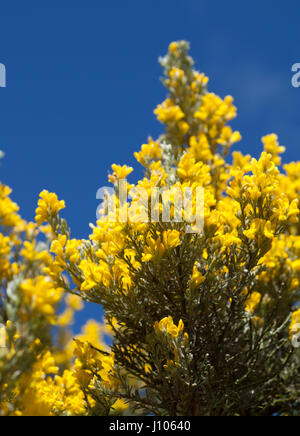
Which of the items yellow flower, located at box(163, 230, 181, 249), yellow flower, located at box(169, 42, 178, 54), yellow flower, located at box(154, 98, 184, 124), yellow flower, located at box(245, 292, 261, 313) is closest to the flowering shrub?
yellow flower, located at box(163, 230, 181, 249)

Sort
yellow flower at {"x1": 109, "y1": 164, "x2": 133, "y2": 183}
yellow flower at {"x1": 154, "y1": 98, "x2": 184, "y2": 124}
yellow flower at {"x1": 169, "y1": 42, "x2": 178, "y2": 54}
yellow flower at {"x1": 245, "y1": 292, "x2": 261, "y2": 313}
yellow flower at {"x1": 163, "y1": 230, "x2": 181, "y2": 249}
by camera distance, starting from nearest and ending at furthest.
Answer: yellow flower at {"x1": 163, "y1": 230, "x2": 181, "y2": 249}, yellow flower at {"x1": 109, "y1": 164, "x2": 133, "y2": 183}, yellow flower at {"x1": 245, "y1": 292, "x2": 261, "y2": 313}, yellow flower at {"x1": 154, "y1": 98, "x2": 184, "y2": 124}, yellow flower at {"x1": 169, "y1": 42, "x2": 178, "y2": 54}

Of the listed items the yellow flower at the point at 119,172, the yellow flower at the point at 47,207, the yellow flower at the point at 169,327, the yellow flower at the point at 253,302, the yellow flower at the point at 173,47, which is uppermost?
the yellow flower at the point at 173,47

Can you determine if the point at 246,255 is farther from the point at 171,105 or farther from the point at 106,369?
the point at 171,105

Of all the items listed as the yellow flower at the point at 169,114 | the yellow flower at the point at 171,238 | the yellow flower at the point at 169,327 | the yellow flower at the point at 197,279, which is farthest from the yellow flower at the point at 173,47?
the yellow flower at the point at 169,327

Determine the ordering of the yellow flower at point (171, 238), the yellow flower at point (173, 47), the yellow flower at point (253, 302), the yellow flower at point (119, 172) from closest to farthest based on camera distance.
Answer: the yellow flower at point (171, 238), the yellow flower at point (119, 172), the yellow flower at point (253, 302), the yellow flower at point (173, 47)

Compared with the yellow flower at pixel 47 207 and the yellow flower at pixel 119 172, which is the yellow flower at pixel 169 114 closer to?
the yellow flower at pixel 119 172

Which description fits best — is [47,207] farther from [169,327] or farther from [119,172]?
[169,327]

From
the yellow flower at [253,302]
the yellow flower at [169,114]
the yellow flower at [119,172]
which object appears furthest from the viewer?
the yellow flower at [169,114]

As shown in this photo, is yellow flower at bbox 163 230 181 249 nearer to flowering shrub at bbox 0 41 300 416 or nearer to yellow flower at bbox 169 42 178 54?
flowering shrub at bbox 0 41 300 416

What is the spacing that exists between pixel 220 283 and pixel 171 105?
392cm

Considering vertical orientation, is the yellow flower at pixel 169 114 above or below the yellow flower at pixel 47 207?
above

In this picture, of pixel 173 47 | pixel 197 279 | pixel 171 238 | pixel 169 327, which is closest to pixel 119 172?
pixel 171 238

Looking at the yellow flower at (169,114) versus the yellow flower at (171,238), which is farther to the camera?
the yellow flower at (169,114)

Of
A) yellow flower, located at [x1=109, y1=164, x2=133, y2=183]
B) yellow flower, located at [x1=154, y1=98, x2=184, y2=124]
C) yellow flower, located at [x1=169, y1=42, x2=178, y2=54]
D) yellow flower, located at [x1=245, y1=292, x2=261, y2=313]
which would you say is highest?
yellow flower, located at [x1=169, y1=42, x2=178, y2=54]
